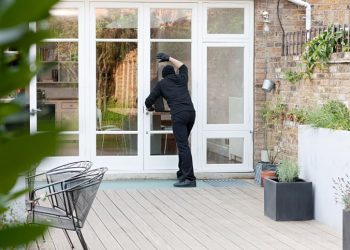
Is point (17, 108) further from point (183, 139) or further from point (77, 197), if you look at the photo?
point (183, 139)

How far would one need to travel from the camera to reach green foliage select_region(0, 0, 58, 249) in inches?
14.2

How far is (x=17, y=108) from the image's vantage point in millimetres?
388

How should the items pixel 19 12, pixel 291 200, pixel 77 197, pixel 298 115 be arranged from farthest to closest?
1. pixel 298 115
2. pixel 291 200
3. pixel 77 197
4. pixel 19 12

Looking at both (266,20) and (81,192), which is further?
(266,20)

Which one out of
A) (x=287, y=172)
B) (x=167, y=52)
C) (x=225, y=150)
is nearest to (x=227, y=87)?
(x=225, y=150)

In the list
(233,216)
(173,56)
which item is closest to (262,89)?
(173,56)

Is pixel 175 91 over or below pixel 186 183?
over

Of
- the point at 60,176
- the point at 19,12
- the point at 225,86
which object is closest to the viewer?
the point at 19,12

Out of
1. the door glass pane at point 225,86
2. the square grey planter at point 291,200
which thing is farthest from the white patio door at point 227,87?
the square grey planter at point 291,200

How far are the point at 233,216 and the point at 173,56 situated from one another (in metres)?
3.99

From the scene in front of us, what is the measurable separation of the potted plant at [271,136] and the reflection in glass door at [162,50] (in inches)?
50.6

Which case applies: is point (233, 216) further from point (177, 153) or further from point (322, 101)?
point (177, 153)

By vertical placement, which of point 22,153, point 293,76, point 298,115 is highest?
point 293,76

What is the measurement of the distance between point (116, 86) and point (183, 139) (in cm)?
150
